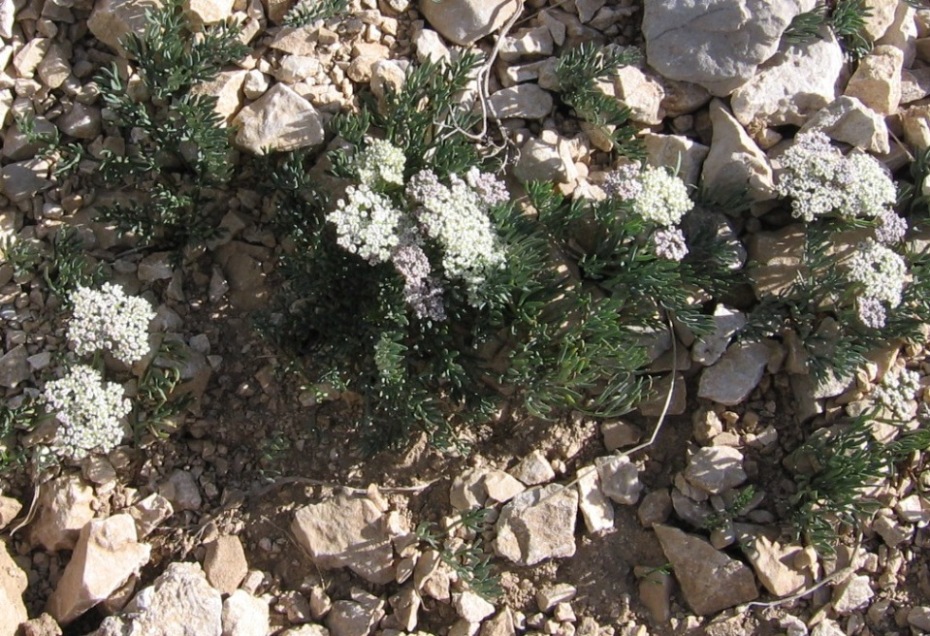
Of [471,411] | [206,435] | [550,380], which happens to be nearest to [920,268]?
[550,380]

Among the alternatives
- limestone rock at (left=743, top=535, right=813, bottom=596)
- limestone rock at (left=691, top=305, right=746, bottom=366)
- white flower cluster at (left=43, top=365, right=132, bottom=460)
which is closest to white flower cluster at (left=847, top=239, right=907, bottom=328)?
limestone rock at (left=691, top=305, right=746, bottom=366)

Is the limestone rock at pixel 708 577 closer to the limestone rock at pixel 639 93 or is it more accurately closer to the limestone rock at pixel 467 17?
the limestone rock at pixel 639 93

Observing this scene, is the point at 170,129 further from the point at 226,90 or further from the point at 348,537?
the point at 348,537

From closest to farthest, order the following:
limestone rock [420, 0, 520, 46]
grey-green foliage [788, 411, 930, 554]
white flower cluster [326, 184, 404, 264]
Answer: white flower cluster [326, 184, 404, 264]
grey-green foliage [788, 411, 930, 554]
limestone rock [420, 0, 520, 46]

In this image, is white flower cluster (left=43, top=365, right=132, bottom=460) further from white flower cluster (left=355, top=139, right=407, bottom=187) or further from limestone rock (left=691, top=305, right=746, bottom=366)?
limestone rock (left=691, top=305, right=746, bottom=366)

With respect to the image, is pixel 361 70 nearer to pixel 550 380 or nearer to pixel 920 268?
pixel 550 380

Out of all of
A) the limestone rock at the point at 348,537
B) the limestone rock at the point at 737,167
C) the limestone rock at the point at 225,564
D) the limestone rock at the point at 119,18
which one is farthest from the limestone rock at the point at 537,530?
the limestone rock at the point at 119,18
